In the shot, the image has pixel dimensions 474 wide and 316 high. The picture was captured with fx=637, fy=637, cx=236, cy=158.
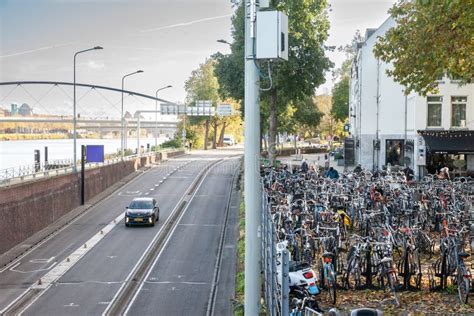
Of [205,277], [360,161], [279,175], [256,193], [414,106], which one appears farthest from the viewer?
[360,161]

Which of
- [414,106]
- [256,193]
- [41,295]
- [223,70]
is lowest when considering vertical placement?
[41,295]

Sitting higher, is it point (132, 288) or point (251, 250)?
point (251, 250)

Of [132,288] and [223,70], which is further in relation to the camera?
[223,70]

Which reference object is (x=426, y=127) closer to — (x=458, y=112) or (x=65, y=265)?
(x=458, y=112)

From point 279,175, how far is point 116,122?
259ft

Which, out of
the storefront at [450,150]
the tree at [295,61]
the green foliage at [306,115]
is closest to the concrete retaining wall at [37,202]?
the tree at [295,61]

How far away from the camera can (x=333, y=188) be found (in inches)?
1049

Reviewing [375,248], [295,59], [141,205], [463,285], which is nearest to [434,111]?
[295,59]

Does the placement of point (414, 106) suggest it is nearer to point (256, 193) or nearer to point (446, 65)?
point (446, 65)

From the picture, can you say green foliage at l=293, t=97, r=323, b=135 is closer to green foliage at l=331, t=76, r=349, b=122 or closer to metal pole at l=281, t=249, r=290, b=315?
green foliage at l=331, t=76, r=349, b=122

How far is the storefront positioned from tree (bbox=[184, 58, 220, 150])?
234 ft

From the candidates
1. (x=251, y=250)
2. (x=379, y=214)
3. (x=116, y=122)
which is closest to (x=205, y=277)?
(x=379, y=214)

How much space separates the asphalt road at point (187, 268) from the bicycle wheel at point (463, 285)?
8.55 meters

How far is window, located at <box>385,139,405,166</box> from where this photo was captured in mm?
48556
